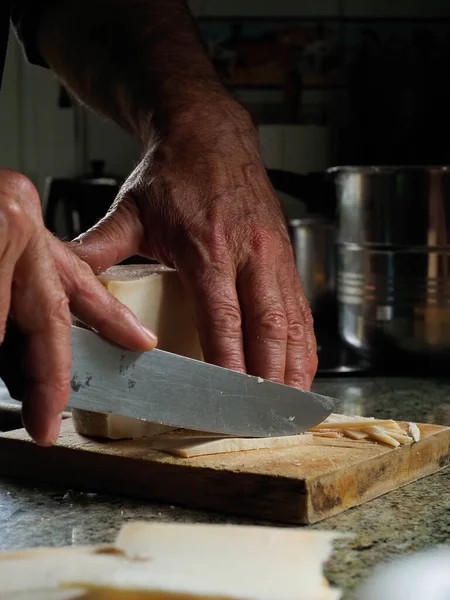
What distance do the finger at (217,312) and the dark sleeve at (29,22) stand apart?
0.79m

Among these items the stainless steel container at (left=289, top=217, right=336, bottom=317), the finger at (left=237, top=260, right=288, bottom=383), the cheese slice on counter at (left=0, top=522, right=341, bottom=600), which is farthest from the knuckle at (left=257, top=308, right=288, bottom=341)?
the stainless steel container at (left=289, top=217, right=336, bottom=317)

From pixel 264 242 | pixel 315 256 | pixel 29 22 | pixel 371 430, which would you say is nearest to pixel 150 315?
pixel 264 242

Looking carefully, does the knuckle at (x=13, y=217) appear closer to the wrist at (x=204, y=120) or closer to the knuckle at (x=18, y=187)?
the knuckle at (x=18, y=187)

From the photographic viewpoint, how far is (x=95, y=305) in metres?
1.01

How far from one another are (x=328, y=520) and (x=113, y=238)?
1.53 ft

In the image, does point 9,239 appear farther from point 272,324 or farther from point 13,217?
point 272,324

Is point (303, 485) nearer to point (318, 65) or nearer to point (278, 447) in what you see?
point (278, 447)

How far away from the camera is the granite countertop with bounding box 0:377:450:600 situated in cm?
94

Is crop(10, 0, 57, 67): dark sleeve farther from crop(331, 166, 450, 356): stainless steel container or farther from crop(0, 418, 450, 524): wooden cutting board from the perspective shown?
A: crop(0, 418, 450, 524): wooden cutting board

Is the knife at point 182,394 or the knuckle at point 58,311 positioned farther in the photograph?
the knife at point 182,394

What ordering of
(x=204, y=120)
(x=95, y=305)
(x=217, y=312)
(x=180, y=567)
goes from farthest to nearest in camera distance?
(x=204, y=120) → (x=217, y=312) → (x=95, y=305) → (x=180, y=567)

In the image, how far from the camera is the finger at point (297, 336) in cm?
130

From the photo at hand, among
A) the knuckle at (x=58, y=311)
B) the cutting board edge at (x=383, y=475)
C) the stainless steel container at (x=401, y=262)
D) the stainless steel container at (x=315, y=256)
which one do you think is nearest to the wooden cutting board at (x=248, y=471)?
the cutting board edge at (x=383, y=475)

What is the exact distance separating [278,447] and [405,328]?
2.85 ft
